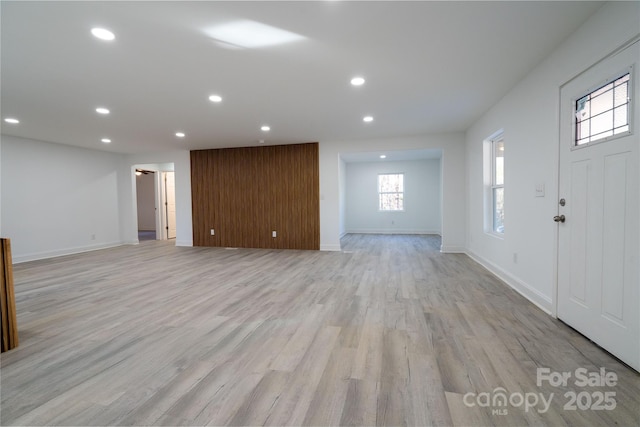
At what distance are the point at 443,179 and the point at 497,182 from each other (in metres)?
1.53

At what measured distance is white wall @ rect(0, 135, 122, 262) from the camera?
5484mm

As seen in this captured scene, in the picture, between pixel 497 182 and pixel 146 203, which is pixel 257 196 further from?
pixel 146 203

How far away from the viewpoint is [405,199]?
934 centimetres

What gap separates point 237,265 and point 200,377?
10.9ft

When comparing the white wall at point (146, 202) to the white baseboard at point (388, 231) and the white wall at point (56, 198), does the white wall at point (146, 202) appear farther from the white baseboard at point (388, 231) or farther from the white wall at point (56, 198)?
the white baseboard at point (388, 231)

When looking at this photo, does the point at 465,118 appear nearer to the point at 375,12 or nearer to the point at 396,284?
the point at 396,284

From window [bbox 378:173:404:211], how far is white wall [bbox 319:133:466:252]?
3.38 meters

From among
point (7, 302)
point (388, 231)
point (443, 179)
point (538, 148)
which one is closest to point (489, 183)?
point (443, 179)

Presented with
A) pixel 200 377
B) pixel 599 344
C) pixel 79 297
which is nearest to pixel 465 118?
pixel 599 344

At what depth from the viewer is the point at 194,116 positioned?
14.5 feet

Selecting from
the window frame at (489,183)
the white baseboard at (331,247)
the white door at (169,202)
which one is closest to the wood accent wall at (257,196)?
the white baseboard at (331,247)

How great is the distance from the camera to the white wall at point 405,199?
910cm

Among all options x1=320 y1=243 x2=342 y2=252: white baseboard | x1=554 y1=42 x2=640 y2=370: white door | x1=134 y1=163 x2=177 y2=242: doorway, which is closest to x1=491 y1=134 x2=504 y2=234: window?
x1=554 y1=42 x2=640 y2=370: white door

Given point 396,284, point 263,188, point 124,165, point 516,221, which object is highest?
point 124,165
